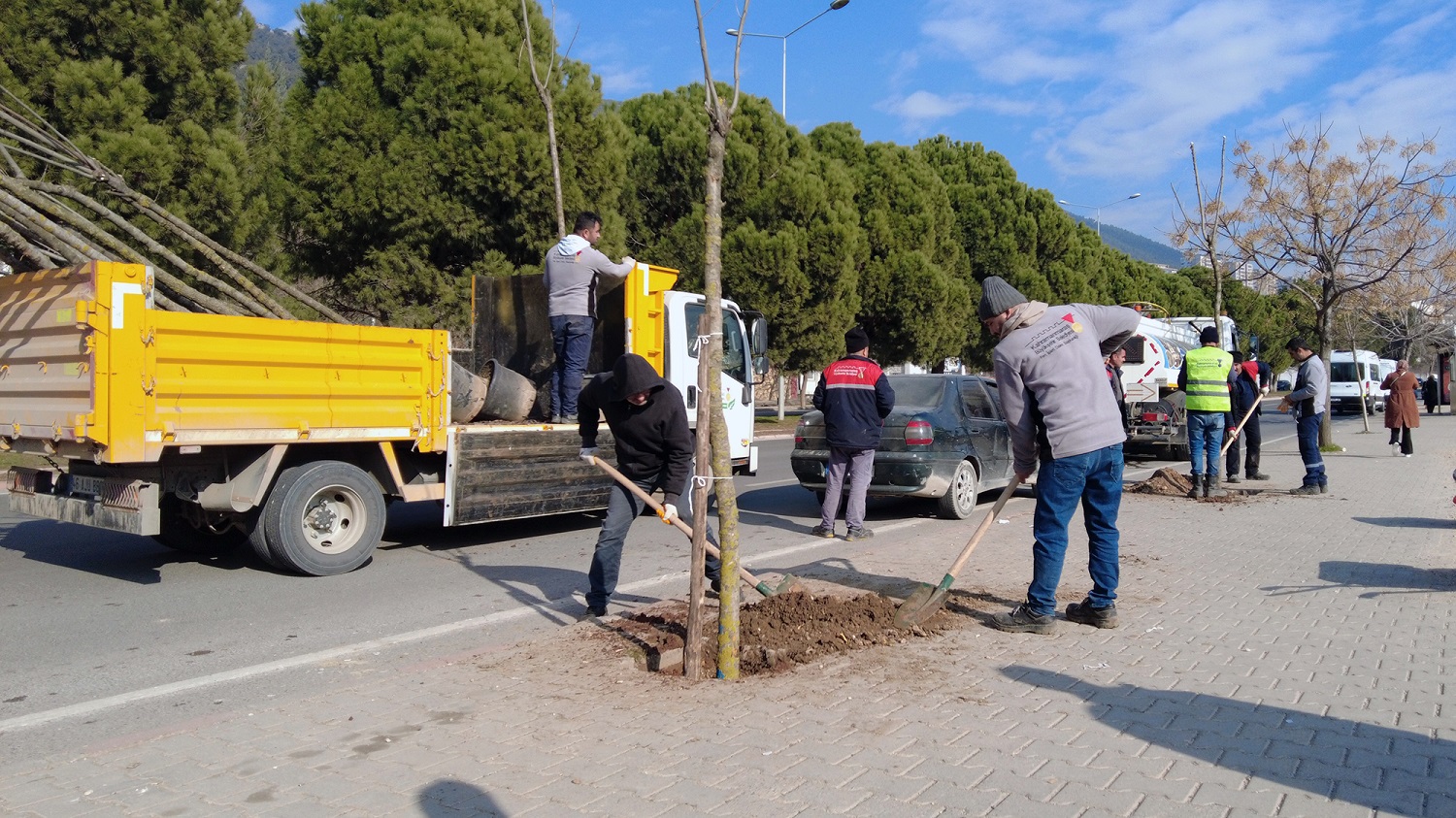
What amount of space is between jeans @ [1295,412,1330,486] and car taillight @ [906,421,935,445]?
4.86 metres

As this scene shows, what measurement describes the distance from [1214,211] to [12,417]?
1673cm

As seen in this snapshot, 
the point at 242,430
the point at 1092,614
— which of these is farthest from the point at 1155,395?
the point at 242,430

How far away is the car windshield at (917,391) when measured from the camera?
10617 mm

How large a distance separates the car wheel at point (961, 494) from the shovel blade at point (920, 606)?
4.46 meters

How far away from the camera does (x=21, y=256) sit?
723 centimetres

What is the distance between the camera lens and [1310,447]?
39.7ft

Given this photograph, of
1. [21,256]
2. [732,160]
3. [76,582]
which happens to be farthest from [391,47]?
[76,582]

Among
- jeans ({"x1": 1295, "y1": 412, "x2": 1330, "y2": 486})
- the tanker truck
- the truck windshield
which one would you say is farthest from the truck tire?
the tanker truck

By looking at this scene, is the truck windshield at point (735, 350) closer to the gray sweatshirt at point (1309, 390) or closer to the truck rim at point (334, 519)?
the truck rim at point (334, 519)

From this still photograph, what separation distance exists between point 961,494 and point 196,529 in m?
6.89

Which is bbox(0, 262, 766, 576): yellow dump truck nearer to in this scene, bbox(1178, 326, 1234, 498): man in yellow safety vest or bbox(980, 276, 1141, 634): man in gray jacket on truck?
bbox(980, 276, 1141, 634): man in gray jacket on truck

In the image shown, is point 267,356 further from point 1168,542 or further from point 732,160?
point 732,160

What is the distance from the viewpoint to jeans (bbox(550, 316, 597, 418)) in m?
9.16

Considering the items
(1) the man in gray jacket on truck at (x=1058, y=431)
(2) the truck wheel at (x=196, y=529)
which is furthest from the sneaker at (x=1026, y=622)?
(2) the truck wheel at (x=196, y=529)
